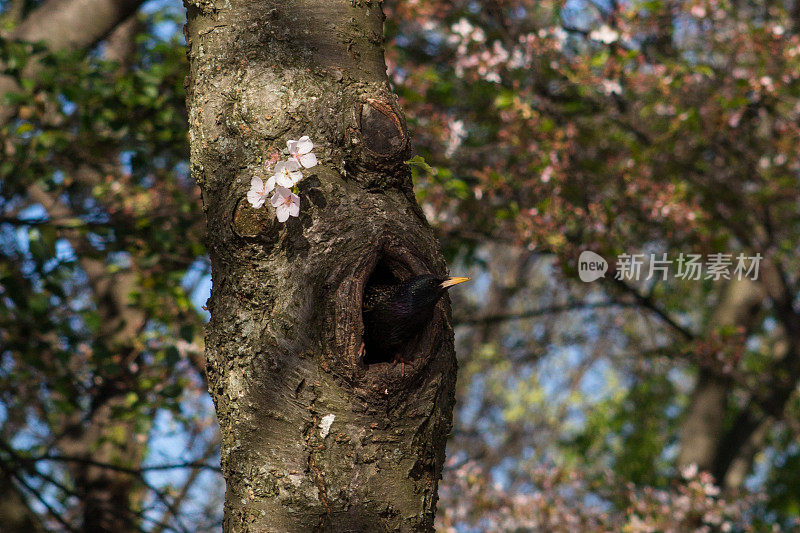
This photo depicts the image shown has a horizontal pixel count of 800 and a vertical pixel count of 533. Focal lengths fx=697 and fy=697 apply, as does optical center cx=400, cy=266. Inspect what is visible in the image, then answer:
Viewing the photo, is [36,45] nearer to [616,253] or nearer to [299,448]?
[299,448]

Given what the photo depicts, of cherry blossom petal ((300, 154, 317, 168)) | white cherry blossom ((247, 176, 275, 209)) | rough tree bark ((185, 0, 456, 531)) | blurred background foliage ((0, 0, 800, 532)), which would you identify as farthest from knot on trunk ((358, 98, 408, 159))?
blurred background foliage ((0, 0, 800, 532))

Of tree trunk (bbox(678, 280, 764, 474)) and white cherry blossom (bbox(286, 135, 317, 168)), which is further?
tree trunk (bbox(678, 280, 764, 474))

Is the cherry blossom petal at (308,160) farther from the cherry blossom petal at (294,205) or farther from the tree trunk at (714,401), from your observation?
the tree trunk at (714,401)

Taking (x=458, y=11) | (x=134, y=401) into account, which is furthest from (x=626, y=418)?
(x=134, y=401)

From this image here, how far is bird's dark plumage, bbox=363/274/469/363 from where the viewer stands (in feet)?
4.66

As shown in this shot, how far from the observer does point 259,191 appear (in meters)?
1.41

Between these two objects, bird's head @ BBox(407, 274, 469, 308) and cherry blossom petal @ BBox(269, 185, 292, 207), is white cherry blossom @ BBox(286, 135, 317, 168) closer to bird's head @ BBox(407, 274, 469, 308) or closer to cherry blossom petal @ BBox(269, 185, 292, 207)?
cherry blossom petal @ BBox(269, 185, 292, 207)

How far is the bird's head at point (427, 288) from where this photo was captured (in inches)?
55.9

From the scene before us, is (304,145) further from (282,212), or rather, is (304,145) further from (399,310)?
(399,310)

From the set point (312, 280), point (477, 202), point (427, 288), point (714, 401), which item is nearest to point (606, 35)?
point (477, 202)

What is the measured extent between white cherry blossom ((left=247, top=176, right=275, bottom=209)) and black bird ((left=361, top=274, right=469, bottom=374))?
0.98 ft

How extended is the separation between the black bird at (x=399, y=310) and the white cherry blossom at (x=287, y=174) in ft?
0.94

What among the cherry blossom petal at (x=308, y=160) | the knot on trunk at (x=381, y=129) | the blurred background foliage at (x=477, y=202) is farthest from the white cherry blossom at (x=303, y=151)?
the blurred background foliage at (x=477, y=202)

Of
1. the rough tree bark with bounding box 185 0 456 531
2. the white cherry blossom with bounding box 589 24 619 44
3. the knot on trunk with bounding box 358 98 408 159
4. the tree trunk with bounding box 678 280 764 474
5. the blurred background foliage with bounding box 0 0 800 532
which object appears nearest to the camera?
the rough tree bark with bounding box 185 0 456 531
